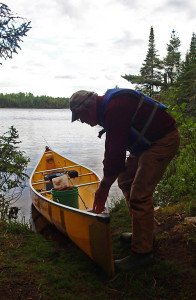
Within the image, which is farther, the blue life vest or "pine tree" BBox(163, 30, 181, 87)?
"pine tree" BBox(163, 30, 181, 87)

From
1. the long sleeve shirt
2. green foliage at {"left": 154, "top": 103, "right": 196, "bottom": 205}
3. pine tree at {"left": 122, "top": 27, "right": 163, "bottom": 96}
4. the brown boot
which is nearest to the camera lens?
the long sleeve shirt

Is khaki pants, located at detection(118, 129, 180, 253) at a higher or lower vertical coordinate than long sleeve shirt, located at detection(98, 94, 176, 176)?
lower

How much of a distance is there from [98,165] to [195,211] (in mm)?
13194

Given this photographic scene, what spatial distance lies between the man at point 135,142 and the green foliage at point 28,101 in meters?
108

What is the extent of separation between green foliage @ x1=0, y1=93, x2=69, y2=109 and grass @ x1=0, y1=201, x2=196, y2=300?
107 meters

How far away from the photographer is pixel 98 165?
18.8 meters

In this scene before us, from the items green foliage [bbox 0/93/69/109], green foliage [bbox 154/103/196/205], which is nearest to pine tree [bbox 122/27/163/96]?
green foliage [bbox 154/103/196/205]

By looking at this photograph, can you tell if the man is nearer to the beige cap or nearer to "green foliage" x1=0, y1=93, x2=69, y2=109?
the beige cap

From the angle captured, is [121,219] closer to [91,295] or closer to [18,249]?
[18,249]

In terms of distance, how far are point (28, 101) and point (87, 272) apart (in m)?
117

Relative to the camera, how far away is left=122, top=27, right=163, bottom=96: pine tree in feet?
161

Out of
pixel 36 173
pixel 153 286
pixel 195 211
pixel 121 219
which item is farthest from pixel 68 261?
pixel 36 173

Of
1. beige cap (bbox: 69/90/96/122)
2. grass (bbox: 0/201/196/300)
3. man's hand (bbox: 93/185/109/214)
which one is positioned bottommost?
grass (bbox: 0/201/196/300)

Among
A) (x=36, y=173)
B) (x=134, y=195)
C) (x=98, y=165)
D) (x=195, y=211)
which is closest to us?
(x=134, y=195)
